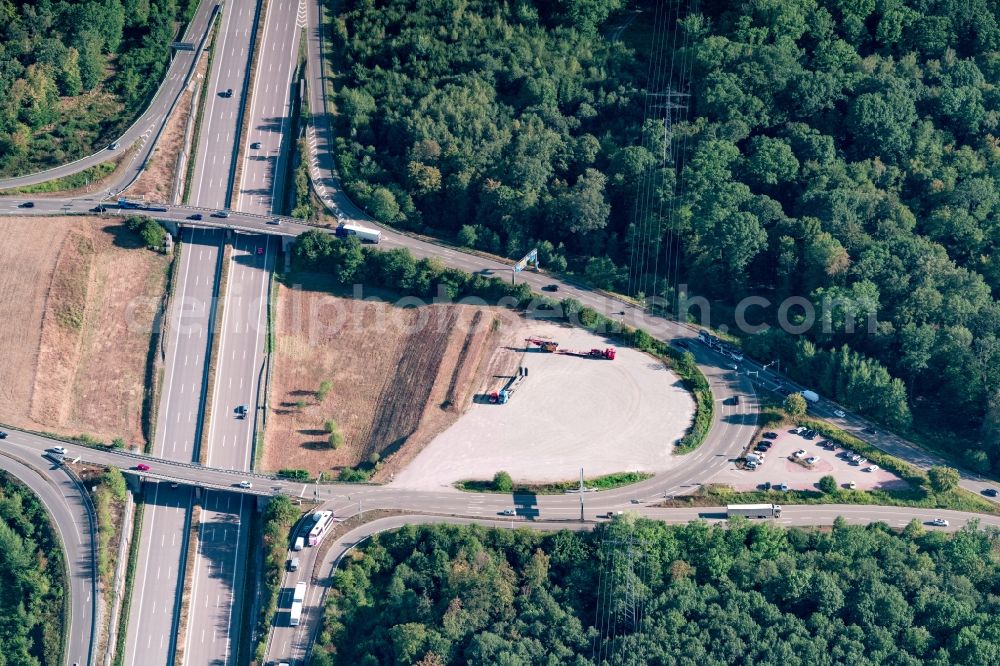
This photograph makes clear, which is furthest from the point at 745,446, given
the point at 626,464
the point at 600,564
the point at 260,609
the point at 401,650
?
the point at 260,609

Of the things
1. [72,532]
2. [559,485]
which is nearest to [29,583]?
[72,532]

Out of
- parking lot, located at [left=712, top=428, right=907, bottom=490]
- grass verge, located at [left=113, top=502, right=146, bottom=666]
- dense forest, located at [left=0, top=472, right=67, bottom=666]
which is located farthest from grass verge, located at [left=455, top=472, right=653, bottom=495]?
dense forest, located at [left=0, top=472, right=67, bottom=666]

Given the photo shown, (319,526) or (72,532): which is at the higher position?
(319,526)

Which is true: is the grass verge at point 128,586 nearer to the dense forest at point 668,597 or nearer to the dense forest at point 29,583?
the dense forest at point 29,583

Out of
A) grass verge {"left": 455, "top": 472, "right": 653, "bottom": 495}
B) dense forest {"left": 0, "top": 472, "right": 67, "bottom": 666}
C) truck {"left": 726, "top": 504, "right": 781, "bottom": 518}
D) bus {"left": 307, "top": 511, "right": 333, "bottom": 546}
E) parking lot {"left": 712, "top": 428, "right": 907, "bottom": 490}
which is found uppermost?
parking lot {"left": 712, "top": 428, "right": 907, "bottom": 490}

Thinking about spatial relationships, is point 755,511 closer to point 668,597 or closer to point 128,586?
point 668,597

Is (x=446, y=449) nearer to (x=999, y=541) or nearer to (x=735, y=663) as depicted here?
(x=735, y=663)

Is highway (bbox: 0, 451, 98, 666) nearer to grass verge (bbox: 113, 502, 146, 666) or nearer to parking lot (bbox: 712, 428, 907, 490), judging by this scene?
grass verge (bbox: 113, 502, 146, 666)
